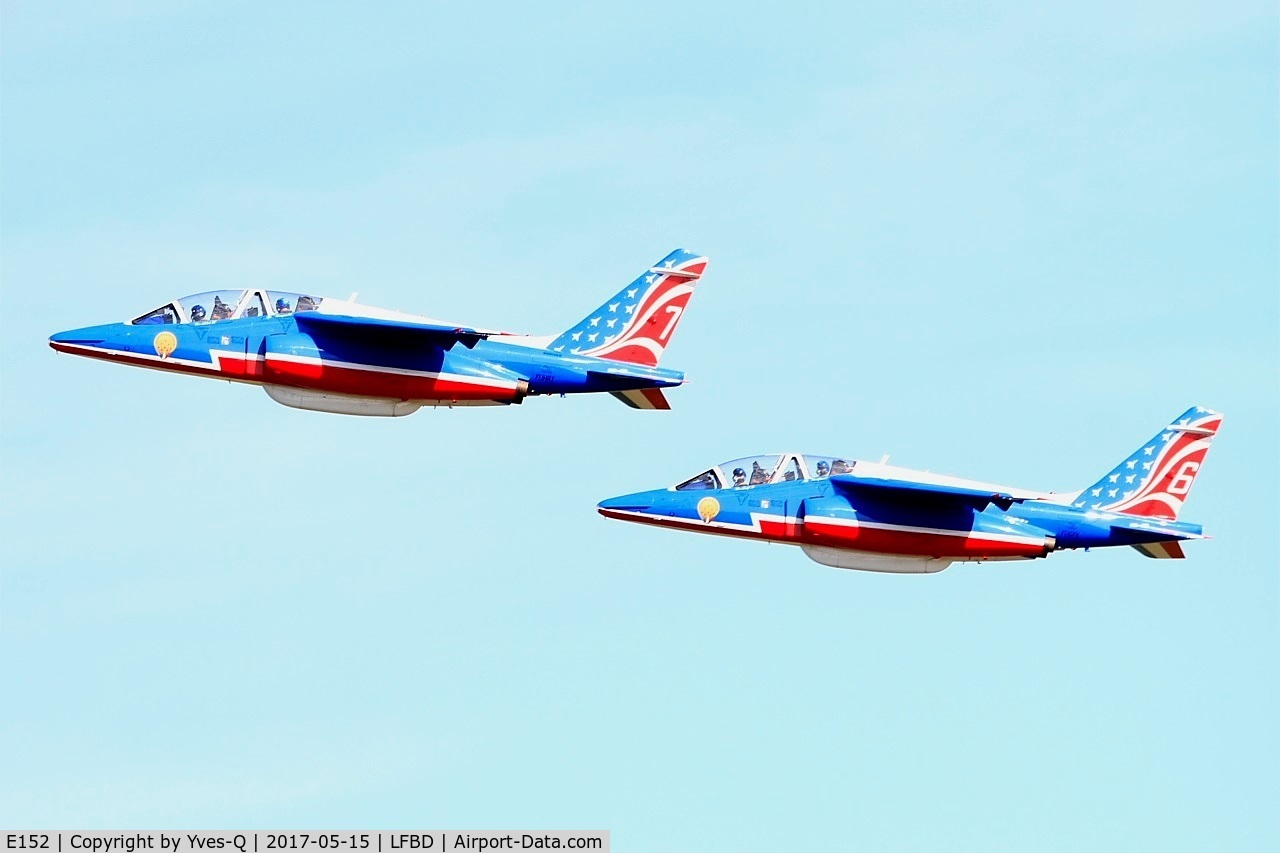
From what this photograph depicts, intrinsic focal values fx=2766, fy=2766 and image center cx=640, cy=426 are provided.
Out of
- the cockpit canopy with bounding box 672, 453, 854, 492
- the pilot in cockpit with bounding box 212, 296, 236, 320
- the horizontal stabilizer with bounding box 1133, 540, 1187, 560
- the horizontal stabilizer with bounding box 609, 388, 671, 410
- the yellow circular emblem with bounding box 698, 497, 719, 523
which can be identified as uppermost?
the pilot in cockpit with bounding box 212, 296, 236, 320

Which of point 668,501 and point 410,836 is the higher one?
point 668,501

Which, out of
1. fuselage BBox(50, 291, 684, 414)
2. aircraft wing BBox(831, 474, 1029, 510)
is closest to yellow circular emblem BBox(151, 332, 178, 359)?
fuselage BBox(50, 291, 684, 414)

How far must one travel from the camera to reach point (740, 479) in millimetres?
66875

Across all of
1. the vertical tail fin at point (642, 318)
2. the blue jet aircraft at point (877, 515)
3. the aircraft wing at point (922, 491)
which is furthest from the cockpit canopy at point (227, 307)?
the aircraft wing at point (922, 491)

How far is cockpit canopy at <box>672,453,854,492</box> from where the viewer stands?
218 feet

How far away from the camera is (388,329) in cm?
6481

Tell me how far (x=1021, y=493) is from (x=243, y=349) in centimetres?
1873

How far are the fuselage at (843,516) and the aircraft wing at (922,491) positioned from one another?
9 centimetres

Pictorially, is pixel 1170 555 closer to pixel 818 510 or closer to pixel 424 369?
pixel 818 510

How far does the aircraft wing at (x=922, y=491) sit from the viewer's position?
212ft

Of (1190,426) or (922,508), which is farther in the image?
(1190,426)

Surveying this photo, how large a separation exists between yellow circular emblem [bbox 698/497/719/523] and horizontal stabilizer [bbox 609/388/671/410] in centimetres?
284

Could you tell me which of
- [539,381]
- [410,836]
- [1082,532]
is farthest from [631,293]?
[410,836]

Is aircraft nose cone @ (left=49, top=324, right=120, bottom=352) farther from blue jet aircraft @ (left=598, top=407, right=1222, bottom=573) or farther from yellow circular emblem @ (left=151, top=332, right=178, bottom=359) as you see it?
blue jet aircraft @ (left=598, top=407, right=1222, bottom=573)
